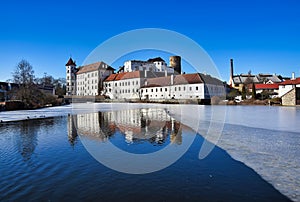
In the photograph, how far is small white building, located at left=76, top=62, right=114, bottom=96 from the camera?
353 ft

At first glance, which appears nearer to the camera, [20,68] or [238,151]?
[238,151]

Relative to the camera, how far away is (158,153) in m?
9.74

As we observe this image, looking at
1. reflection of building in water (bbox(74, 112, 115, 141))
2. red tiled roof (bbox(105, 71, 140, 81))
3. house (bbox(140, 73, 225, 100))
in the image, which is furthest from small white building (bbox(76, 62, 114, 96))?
reflection of building in water (bbox(74, 112, 115, 141))

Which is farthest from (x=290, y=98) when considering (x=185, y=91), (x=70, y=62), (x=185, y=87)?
(x=70, y=62)

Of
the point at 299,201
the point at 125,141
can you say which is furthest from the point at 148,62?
the point at 299,201

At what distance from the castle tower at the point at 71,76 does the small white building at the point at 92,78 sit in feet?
8.40

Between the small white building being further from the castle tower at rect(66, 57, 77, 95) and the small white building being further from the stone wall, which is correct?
the stone wall

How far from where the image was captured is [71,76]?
119 m

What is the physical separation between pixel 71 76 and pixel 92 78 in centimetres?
1564

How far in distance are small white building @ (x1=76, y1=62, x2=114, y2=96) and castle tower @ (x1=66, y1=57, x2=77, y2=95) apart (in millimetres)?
2560

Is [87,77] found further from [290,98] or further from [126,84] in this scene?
[290,98]

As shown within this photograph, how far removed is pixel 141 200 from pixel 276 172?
4046 mm

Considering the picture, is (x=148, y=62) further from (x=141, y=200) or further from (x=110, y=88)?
(x=141, y=200)

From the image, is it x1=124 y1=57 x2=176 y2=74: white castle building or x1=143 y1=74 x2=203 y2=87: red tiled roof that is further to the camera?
x1=124 y1=57 x2=176 y2=74: white castle building
